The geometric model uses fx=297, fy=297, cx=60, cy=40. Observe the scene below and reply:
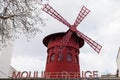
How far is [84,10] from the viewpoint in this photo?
27297 mm

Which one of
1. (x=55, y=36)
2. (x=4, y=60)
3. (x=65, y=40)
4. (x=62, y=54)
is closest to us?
(x=4, y=60)

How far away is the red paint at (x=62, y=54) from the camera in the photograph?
2438cm

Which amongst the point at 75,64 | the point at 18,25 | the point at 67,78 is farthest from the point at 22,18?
the point at 75,64

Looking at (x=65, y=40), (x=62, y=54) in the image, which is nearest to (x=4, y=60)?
(x=62, y=54)

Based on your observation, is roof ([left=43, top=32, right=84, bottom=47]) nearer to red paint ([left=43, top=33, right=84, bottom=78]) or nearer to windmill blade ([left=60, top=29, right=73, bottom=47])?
red paint ([left=43, top=33, right=84, bottom=78])

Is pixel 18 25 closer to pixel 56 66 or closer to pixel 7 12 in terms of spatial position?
pixel 7 12

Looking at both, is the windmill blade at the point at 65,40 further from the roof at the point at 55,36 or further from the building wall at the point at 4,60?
the building wall at the point at 4,60

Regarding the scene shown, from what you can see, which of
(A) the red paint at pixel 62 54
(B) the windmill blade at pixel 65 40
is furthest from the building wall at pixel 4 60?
(B) the windmill blade at pixel 65 40

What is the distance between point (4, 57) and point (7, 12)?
14.6 m

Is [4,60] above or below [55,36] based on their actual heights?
below

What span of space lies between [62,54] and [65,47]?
0.71 m

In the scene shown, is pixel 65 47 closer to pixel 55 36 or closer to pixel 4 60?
pixel 55 36

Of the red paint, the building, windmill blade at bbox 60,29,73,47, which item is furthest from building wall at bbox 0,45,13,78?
windmill blade at bbox 60,29,73,47

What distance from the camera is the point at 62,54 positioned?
81.2 ft
